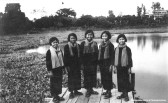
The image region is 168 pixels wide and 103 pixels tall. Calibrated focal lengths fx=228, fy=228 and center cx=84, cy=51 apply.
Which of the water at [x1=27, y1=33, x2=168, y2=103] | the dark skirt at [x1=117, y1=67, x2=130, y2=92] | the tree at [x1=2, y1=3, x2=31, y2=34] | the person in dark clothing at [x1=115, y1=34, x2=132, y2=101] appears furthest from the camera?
the tree at [x1=2, y1=3, x2=31, y2=34]

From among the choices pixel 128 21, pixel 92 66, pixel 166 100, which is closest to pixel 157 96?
pixel 166 100

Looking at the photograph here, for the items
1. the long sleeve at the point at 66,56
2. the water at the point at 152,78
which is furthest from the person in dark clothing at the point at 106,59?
the water at the point at 152,78

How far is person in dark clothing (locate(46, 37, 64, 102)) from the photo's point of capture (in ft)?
16.5

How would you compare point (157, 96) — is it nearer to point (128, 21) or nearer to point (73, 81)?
point (73, 81)

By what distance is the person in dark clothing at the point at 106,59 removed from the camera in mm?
5137

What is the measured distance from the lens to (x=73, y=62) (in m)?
5.27

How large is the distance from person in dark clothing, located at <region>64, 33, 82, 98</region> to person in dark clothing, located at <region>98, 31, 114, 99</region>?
53cm

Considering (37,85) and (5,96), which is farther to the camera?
(37,85)

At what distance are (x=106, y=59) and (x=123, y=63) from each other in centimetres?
42

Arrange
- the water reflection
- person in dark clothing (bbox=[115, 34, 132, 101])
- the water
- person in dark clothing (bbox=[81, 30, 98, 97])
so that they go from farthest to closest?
the water reflection < the water < person in dark clothing (bbox=[81, 30, 98, 97]) < person in dark clothing (bbox=[115, 34, 132, 101])

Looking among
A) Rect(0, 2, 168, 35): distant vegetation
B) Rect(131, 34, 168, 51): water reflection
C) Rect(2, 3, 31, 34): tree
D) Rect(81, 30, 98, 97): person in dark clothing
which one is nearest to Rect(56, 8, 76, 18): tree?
Rect(0, 2, 168, 35): distant vegetation

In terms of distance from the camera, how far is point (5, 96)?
698cm

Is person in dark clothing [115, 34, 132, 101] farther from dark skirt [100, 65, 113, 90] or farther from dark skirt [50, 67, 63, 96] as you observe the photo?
dark skirt [50, 67, 63, 96]

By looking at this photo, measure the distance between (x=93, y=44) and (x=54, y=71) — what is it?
3.53ft
